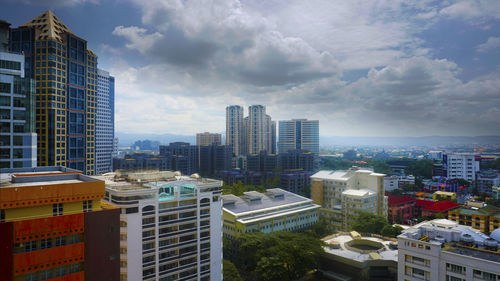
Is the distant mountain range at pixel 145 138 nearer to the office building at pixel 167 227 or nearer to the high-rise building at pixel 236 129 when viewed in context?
the high-rise building at pixel 236 129

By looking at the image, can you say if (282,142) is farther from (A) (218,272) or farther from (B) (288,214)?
(A) (218,272)

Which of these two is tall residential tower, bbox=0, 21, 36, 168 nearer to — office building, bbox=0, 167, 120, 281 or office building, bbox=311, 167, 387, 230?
office building, bbox=0, 167, 120, 281

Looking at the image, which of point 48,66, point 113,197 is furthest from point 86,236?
point 48,66

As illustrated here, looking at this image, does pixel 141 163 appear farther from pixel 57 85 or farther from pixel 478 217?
pixel 478 217

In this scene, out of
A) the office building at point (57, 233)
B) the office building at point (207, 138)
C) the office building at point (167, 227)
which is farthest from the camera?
the office building at point (207, 138)

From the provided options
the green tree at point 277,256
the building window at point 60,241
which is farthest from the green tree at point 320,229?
the building window at point 60,241

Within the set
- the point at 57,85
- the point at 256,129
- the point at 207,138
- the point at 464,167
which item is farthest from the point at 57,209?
the point at 207,138
